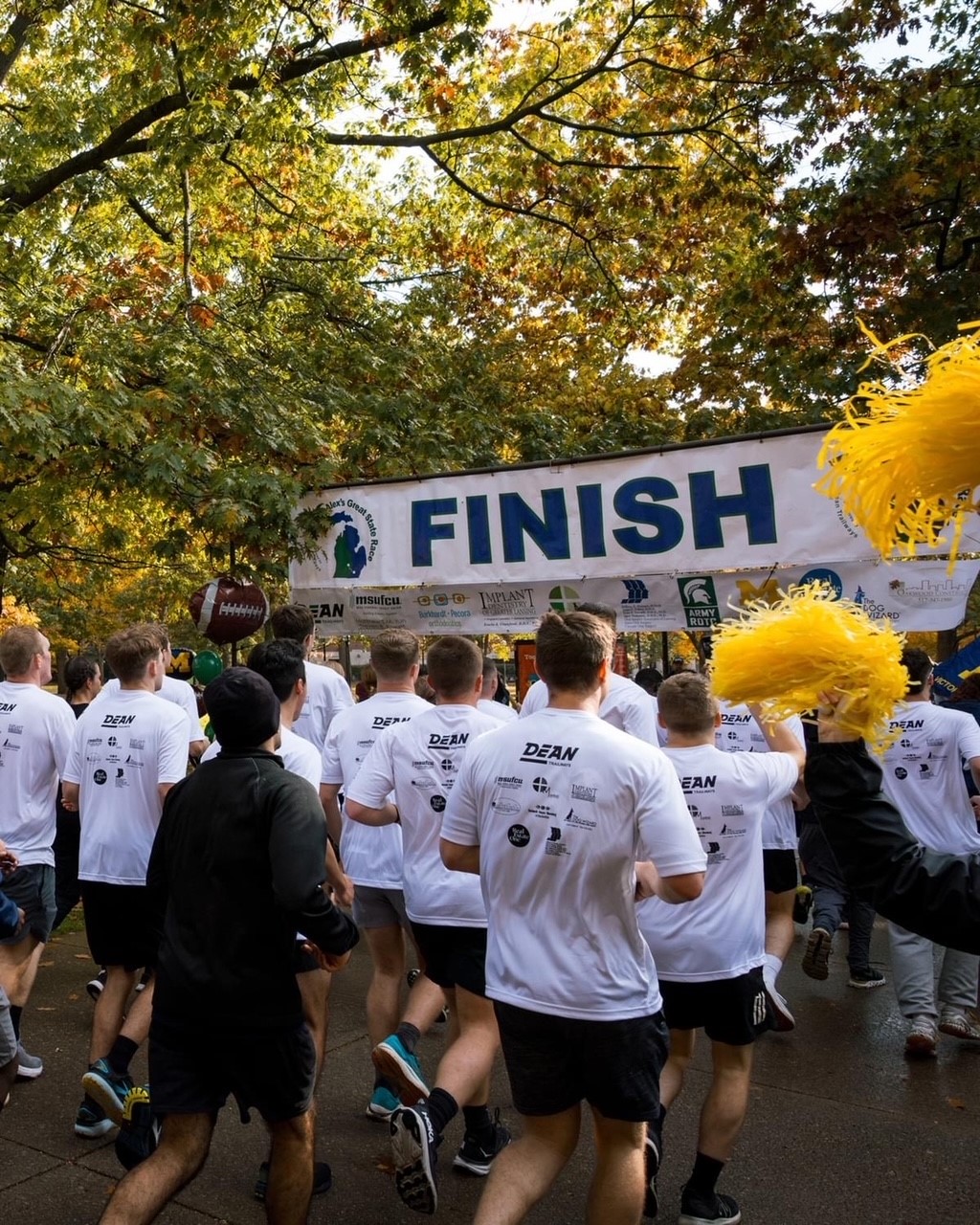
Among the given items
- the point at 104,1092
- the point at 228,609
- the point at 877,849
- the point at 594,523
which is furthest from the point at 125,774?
the point at 228,609

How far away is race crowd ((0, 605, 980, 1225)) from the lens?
303 centimetres

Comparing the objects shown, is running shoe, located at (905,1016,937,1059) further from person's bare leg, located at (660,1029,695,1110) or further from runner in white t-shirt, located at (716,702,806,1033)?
person's bare leg, located at (660,1029,695,1110)

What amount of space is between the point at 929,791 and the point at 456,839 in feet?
11.5

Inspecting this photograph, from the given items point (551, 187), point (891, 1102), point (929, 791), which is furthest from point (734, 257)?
point (891, 1102)

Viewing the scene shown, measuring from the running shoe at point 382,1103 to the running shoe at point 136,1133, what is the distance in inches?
35.7

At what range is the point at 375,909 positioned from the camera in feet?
16.4

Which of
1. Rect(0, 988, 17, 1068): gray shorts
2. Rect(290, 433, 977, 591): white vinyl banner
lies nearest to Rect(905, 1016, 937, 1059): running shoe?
Rect(290, 433, 977, 591): white vinyl banner

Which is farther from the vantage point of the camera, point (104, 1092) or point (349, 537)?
point (349, 537)

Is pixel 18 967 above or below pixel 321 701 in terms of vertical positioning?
below

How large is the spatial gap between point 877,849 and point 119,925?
392 cm

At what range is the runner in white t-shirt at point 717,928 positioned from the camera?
3.72m

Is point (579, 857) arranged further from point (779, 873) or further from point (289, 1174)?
point (779, 873)

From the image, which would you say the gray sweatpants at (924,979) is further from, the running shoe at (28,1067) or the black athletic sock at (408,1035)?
the running shoe at (28,1067)

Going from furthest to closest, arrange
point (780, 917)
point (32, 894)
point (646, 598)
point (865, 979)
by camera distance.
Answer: point (646, 598)
point (865, 979)
point (780, 917)
point (32, 894)
